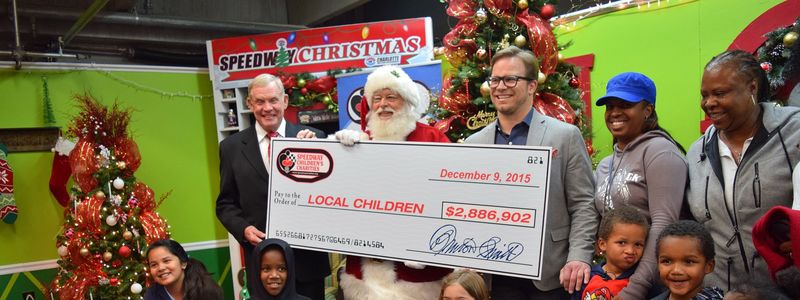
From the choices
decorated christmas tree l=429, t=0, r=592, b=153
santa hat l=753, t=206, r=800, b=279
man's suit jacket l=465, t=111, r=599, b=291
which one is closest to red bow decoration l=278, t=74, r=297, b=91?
decorated christmas tree l=429, t=0, r=592, b=153

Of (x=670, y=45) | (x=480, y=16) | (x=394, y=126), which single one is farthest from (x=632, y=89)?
(x=670, y=45)

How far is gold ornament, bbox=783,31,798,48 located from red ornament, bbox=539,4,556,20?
126 centimetres

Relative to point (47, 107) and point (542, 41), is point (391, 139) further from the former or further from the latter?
point (47, 107)

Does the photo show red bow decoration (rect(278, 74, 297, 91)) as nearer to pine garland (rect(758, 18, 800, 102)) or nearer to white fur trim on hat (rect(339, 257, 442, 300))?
white fur trim on hat (rect(339, 257, 442, 300))

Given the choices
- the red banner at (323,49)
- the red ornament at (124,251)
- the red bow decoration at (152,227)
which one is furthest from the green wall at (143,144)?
the red ornament at (124,251)

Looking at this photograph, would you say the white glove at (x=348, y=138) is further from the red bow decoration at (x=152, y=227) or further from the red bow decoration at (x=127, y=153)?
the red bow decoration at (x=127, y=153)

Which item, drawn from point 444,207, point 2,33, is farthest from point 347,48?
point 444,207

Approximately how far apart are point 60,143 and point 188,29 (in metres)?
2.14

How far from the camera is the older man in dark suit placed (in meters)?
3.03

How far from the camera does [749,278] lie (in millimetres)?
1975

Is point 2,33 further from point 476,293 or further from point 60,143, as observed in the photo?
point 476,293

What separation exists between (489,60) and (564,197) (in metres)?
1.62

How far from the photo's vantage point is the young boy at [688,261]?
75.2 inches

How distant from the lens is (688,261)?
6.32ft
